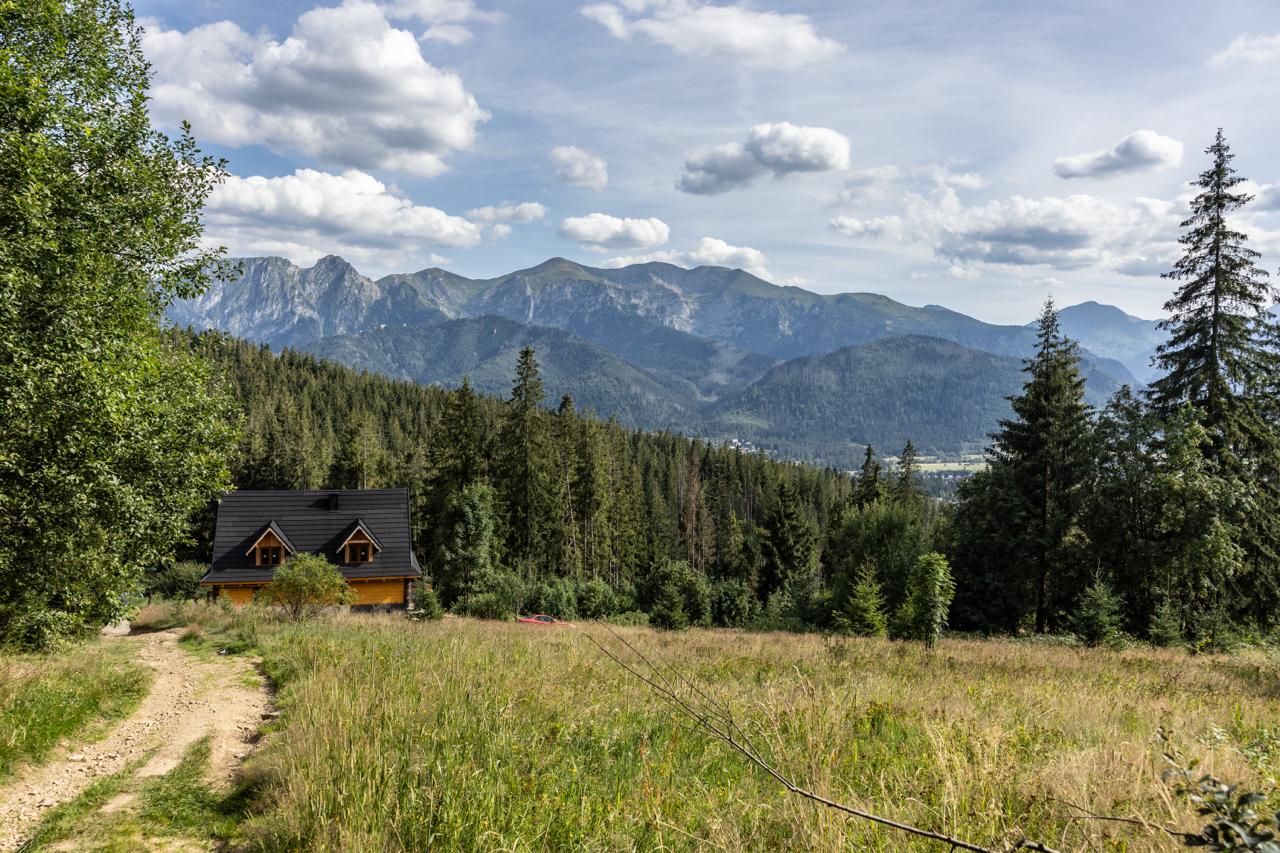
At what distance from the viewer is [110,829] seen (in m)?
5.45

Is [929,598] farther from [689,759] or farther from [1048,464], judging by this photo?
[1048,464]

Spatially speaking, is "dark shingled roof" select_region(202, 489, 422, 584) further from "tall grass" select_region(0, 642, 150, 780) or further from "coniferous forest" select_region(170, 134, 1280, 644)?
"tall grass" select_region(0, 642, 150, 780)

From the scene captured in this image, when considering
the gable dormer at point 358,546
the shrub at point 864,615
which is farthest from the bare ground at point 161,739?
the gable dormer at point 358,546

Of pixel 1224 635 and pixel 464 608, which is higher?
pixel 1224 635

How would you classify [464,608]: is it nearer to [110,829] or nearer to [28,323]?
[28,323]

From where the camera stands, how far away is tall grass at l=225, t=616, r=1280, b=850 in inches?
150

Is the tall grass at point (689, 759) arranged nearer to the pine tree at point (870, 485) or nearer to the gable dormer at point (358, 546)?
the gable dormer at point (358, 546)

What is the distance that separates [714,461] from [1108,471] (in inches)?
3261

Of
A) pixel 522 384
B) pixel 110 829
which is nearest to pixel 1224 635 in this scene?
pixel 110 829

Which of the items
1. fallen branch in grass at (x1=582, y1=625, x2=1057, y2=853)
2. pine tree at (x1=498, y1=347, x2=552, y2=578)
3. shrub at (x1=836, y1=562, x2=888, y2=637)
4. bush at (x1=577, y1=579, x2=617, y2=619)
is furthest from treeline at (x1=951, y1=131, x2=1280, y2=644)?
pine tree at (x1=498, y1=347, x2=552, y2=578)

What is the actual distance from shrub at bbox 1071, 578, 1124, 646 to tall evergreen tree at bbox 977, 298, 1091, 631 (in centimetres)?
465

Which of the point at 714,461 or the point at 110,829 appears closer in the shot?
the point at 110,829

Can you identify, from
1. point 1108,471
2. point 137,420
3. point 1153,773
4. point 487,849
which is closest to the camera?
point 487,849

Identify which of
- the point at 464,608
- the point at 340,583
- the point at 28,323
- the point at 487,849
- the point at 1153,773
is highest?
the point at 28,323
